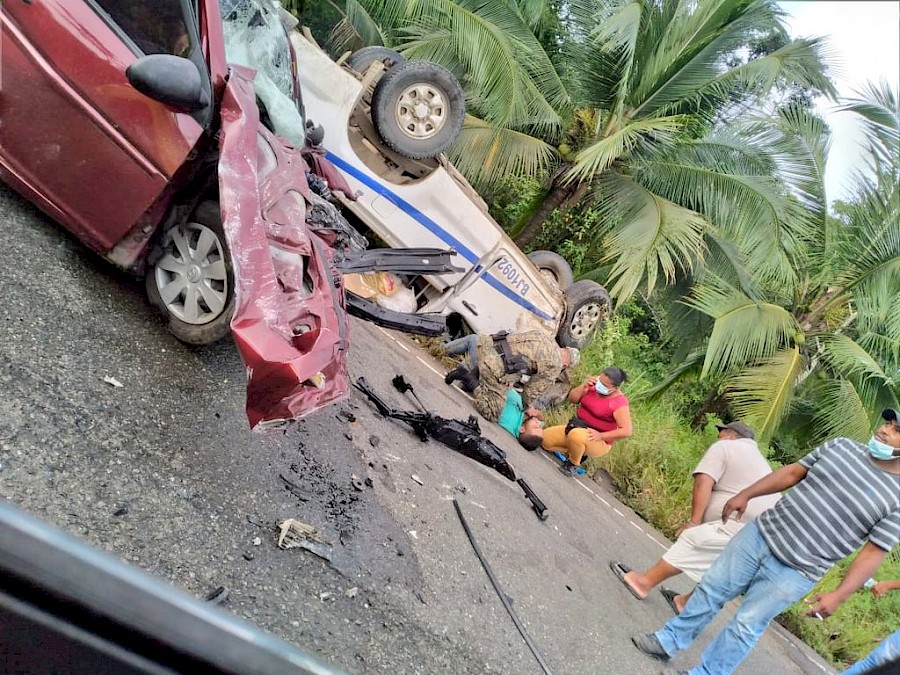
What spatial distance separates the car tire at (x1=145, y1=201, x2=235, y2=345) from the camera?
3.19m

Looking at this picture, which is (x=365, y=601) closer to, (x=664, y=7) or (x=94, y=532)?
(x=94, y=532)

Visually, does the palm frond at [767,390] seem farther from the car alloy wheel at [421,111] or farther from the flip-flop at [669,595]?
the car alloy wheel at [421,111]

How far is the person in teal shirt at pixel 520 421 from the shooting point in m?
6.53

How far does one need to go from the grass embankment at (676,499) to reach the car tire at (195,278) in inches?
203

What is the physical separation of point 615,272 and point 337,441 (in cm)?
561

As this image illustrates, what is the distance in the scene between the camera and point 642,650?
3936mm

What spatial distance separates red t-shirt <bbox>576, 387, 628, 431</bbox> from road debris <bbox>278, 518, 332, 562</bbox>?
158 inches

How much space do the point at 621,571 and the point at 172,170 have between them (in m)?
4.09

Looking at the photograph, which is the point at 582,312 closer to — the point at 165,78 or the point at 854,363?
the point at 854,363

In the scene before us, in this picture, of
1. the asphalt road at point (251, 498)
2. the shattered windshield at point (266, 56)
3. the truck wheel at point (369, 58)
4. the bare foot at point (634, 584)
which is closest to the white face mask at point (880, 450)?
the asphalt road at point (251, 498)

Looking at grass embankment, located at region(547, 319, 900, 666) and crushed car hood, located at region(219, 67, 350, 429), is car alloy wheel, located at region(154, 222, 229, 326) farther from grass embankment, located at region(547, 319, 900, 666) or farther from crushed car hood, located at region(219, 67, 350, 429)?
grass embankment, located at region(547, 319, 900, 666)

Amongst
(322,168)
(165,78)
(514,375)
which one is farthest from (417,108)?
(165,78)

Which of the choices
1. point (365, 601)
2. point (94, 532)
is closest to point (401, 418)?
point (365, 601)

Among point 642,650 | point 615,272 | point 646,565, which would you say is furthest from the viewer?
point 615,272
